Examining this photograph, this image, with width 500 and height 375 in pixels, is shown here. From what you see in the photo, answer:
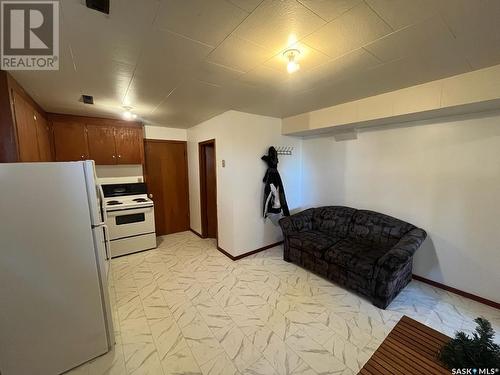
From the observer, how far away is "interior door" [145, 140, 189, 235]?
4.20m

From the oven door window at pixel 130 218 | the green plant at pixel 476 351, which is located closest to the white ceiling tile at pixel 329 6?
the green plant at pixel 476 351

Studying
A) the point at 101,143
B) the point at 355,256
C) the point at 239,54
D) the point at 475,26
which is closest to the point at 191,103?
the point at 239,54

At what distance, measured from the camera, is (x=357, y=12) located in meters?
1.16

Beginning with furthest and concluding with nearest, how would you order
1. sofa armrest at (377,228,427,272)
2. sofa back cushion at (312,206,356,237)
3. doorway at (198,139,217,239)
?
doorway at (198,139,217,239) < sofa back cushion at (312,206,356,237) < sofa armrest at (377,228,427,272)

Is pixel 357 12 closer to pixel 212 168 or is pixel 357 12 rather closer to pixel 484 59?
pixel 484 59

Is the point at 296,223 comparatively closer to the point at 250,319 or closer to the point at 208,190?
the point at 250,319

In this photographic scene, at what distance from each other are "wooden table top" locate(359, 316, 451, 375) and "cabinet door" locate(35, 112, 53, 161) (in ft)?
12.9

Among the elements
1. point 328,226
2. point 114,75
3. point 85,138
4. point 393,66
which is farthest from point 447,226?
point 85,138

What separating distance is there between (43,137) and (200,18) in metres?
3.05

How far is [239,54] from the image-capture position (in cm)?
157

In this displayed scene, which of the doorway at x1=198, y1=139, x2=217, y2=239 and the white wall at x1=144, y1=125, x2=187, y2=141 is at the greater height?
the white wall at x1=144, y1=125, x2=187, y2=141

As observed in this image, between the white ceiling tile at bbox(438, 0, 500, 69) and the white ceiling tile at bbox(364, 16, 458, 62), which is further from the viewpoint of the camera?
the white ceiling tile at bbox(364, 16, 458, 62)

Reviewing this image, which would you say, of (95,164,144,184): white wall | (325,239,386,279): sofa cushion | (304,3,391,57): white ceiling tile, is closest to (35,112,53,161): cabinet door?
(95,164,144,184): white wall

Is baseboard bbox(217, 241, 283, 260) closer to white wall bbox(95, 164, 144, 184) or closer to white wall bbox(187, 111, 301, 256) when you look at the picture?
white wall bbox(187, 111, 301, 256)
